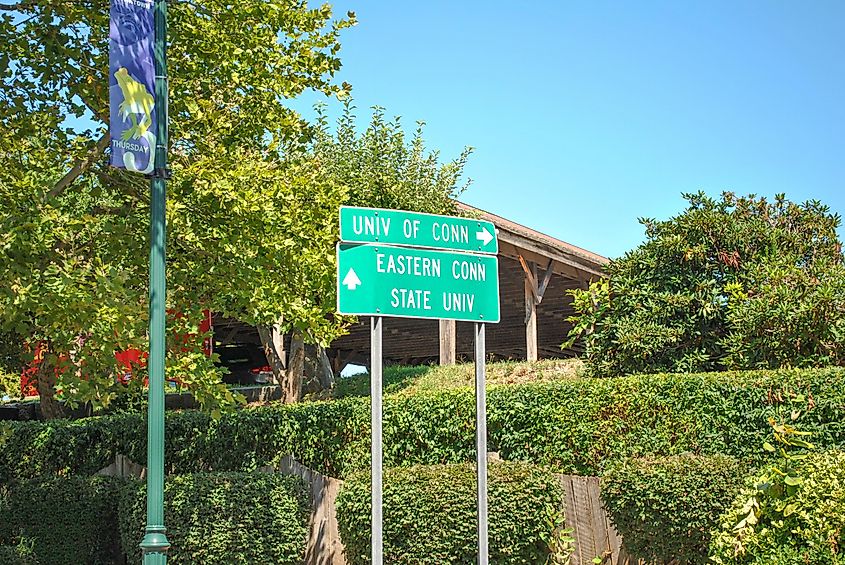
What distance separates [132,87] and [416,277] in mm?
3521

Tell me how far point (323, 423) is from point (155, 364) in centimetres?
598

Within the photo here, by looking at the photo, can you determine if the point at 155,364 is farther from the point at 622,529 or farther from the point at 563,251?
the point at 563,251

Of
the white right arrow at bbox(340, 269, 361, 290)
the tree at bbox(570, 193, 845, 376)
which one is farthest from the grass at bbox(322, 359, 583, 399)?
the white right arrow at bbox(340, 269, 361, 290)

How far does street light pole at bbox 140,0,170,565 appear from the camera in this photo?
904cm

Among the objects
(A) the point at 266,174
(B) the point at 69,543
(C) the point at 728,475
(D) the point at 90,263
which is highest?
(A) the point at 266,174

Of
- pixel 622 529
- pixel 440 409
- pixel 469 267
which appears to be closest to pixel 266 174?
pixel 440 409

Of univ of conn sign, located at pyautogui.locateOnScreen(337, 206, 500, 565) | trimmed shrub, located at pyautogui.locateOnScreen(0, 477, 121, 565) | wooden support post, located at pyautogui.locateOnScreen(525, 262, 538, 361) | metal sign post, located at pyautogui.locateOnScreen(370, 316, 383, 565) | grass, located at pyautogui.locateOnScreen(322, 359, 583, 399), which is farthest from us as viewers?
wooden support post, located at pyautogui.locateOnScreen(525, 262, 538, 361)

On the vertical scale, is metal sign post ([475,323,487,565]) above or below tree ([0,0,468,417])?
below

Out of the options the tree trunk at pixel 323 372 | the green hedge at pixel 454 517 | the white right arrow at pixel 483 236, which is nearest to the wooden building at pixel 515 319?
the tree trunk at pixel 323 372

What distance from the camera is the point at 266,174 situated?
42.0ft

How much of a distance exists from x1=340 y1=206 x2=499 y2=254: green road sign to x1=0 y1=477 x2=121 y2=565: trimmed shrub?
8045mm

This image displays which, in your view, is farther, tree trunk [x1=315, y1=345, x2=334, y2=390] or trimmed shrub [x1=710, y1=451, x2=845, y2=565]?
tree trunk [x1=315, y1=345, x2=334, y2=390]

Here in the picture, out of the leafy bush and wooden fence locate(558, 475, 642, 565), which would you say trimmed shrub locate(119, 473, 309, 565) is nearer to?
wooden fence locate(558, 475, 642, 565)

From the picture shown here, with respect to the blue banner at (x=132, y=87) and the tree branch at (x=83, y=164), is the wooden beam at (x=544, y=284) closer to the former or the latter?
the tree branch at (x=83, y=164)
